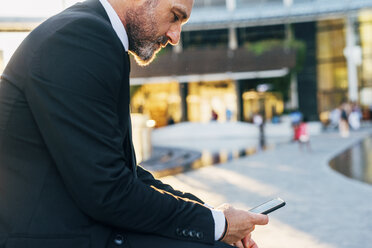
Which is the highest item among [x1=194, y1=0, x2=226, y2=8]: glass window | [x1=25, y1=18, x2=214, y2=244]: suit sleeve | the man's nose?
[x1=194, y1=0, x2=226, y2=8]: glass window

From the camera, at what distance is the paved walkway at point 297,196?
4.37 meters

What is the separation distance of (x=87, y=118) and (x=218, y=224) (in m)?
0.56

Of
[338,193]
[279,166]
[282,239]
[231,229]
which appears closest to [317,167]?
[279,166]

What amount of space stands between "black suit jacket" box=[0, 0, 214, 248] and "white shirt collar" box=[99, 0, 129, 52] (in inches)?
3.6

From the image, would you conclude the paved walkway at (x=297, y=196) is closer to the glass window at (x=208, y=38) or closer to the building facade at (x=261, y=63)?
the building facade at (x=261, y=63)

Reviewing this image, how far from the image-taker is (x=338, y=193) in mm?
6676

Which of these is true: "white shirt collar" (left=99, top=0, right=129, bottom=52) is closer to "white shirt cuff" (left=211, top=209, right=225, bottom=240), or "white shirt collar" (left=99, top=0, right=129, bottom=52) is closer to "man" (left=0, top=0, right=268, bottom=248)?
"man" (left=0, top=0, right=268, bottom=248)

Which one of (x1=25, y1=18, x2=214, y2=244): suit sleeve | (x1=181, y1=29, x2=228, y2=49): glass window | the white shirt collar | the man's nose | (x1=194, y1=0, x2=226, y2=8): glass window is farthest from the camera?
(x1=181, y1=29, x2=228, y2=49): glass window

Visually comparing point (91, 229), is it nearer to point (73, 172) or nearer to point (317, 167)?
point (73, 172)

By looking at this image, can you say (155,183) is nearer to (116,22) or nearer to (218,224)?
(218,224)

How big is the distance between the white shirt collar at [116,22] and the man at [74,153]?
0.06 meters

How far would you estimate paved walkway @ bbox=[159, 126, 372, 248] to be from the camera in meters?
4.37

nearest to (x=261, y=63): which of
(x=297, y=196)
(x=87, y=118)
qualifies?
(x=297, y=196)

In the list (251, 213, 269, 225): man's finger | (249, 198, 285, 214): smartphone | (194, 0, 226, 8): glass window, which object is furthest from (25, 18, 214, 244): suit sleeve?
(194, 0, 226, 8): glass window
